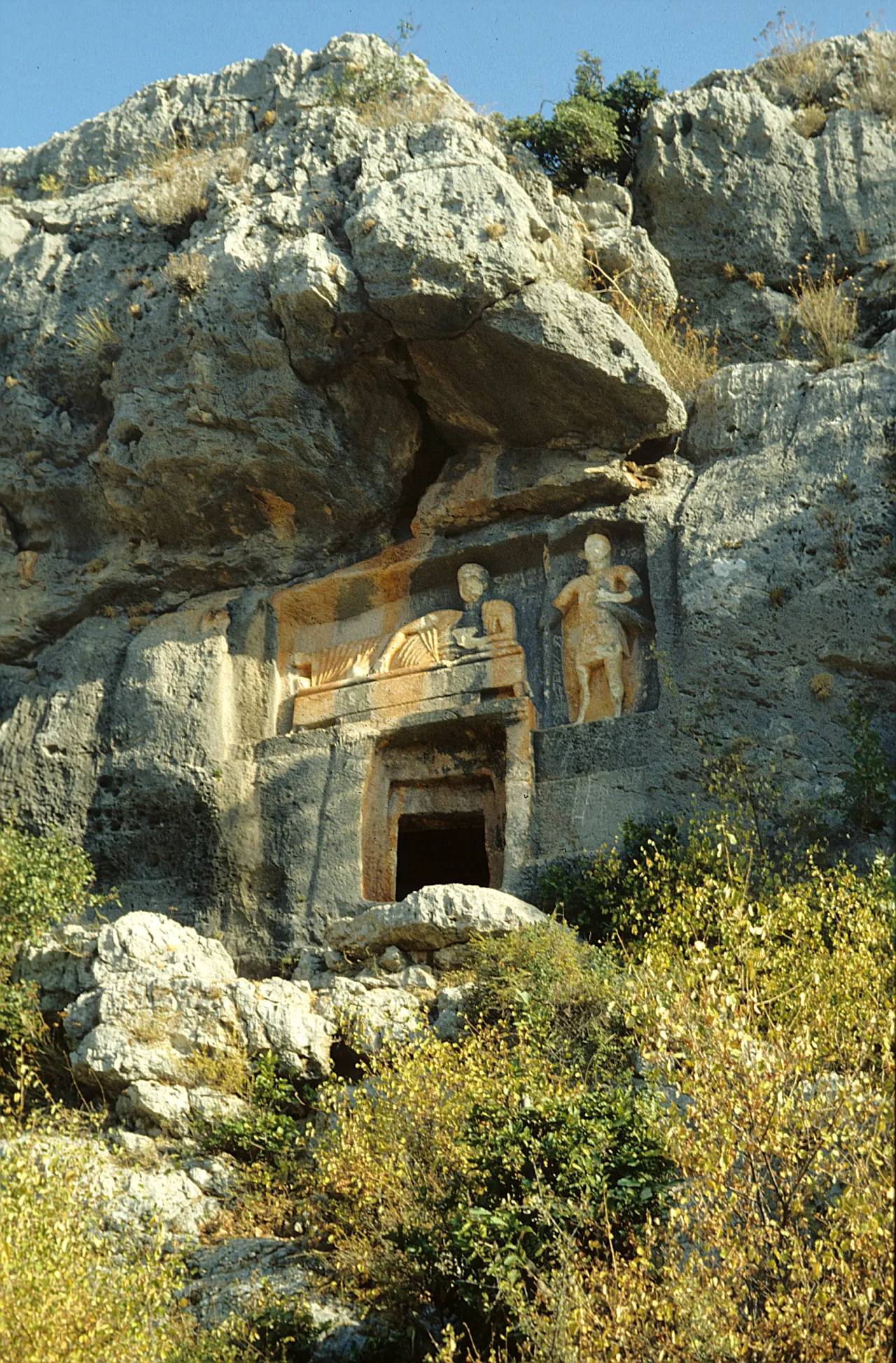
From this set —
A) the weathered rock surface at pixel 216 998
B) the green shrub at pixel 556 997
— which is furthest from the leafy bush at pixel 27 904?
the green shrub at pixel 556 997

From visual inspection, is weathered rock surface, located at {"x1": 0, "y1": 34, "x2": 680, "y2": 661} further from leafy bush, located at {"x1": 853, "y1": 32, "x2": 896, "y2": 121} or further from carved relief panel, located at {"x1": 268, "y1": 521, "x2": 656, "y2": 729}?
leafy bush, located at {"x1": 853, "y1": 32, "x2": 896, "y2": 121}

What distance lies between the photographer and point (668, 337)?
1495 cm

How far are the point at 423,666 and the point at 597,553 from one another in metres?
1.93

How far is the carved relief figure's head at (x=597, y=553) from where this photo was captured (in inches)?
540

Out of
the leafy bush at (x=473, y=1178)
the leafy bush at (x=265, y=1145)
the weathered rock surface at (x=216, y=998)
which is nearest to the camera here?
the leafy bush at (x=473, y=1178)

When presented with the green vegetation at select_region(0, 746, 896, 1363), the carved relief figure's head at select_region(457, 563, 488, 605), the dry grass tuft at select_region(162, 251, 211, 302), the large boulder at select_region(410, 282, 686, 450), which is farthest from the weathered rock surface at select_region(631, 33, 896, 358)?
the green vegetation at select_region(0, 746, 896, 1363)

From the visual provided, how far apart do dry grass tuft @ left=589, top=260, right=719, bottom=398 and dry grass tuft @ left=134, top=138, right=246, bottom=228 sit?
393cm

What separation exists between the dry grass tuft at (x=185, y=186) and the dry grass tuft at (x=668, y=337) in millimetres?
3934

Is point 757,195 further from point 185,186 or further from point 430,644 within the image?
point 430,644

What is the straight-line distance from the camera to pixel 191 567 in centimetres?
1501

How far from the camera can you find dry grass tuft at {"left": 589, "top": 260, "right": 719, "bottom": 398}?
14.5 m

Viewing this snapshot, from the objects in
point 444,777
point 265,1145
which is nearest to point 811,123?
point 444,777

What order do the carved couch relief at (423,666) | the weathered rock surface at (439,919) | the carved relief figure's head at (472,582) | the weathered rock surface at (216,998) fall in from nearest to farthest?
the weathered rock surface at (216,998)
the weathered rock surface at (439,919)
the carved couch relief at (423,666)
the carved relief figure's head at (472,582)

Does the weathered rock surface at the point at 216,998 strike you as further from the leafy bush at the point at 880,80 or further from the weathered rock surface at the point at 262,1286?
the leafy bush at the point at 880,80
